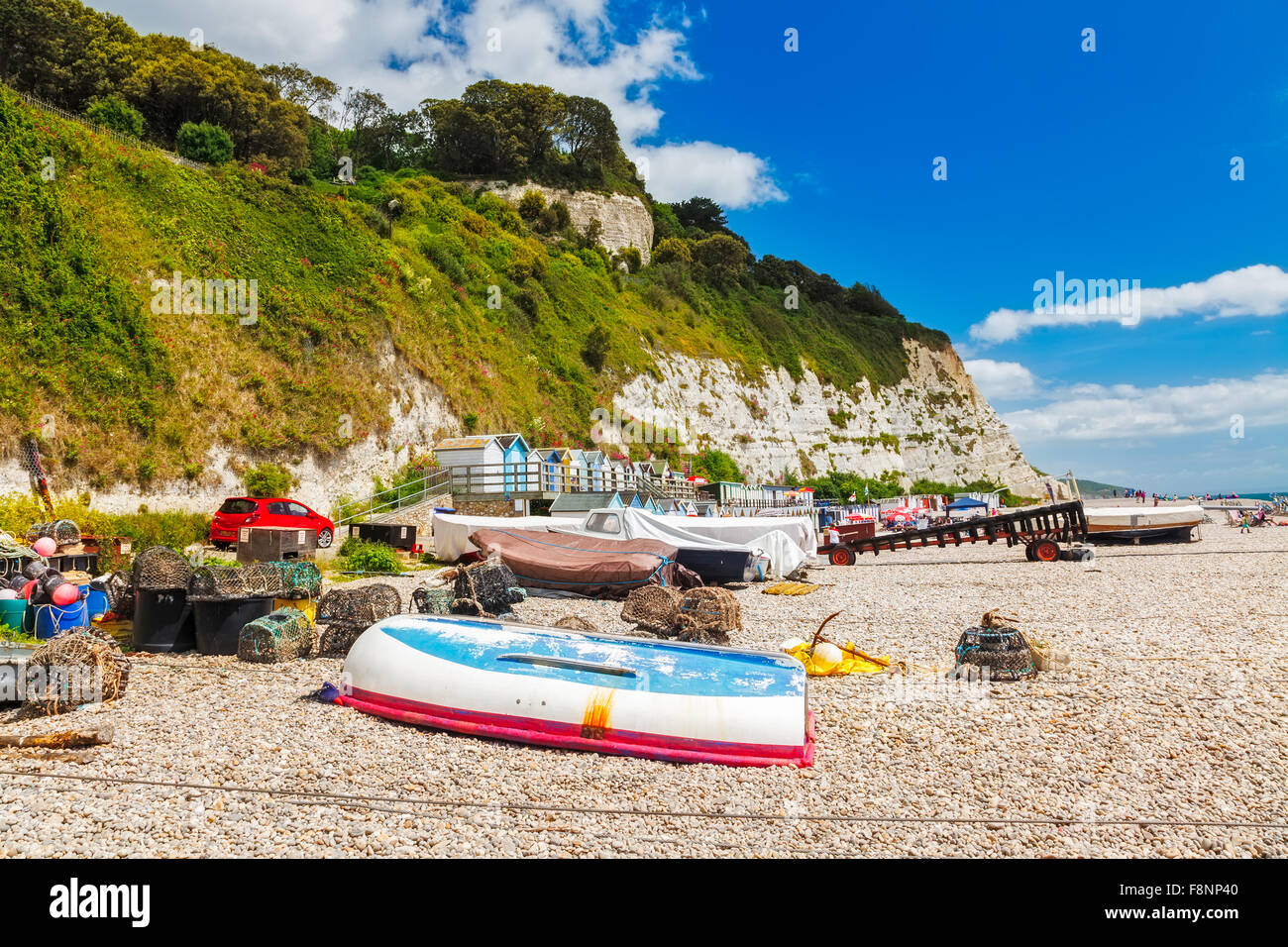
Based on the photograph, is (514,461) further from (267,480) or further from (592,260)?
(592,260)

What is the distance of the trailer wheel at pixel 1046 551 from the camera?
25.0 metres

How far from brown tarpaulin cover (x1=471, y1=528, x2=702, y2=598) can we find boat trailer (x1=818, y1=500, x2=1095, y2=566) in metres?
11.3

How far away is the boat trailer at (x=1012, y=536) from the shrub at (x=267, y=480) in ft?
64.4

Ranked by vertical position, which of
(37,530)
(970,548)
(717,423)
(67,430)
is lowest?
(970,548)

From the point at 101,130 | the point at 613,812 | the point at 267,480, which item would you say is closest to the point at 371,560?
the point at 267,480

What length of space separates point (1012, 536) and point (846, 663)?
19214 millimetres

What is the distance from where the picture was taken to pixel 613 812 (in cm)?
554

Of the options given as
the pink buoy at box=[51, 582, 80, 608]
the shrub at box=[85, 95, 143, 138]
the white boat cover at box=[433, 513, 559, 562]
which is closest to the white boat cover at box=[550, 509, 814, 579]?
the white boat cover at box=[433, 513, 559, 562]

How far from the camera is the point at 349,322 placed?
31.7m

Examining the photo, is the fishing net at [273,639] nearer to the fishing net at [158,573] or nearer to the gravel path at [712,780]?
the gravel path at [712,780]

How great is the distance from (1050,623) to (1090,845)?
929 cm

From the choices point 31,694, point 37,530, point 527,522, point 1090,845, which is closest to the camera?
point 1090,845

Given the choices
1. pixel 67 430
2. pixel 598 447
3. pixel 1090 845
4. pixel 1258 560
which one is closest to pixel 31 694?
pixel 1090 845
